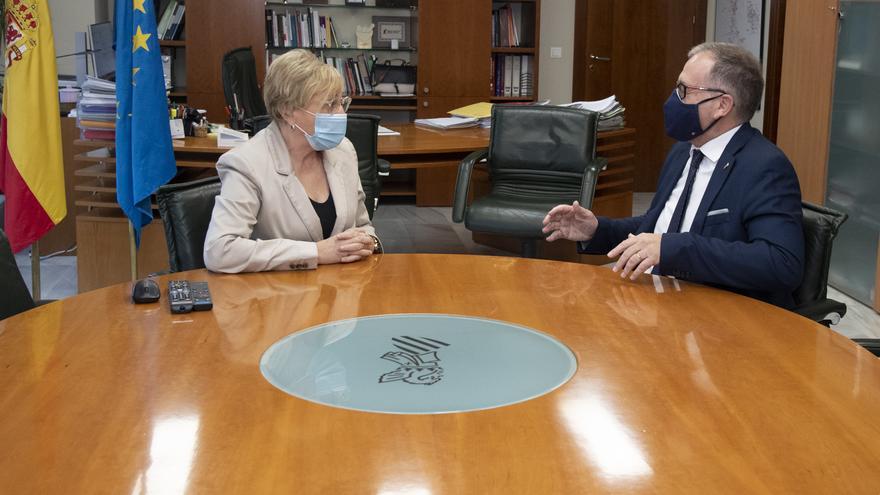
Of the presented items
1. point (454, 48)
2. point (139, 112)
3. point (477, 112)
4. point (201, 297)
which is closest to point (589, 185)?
point (477, 112)

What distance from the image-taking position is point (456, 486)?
137 centimetres

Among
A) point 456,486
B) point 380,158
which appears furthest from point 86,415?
point 380,158

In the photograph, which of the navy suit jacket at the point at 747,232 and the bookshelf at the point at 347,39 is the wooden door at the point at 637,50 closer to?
the bookshelf at the point at 347,39

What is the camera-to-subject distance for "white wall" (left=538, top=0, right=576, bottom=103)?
862 centimetres

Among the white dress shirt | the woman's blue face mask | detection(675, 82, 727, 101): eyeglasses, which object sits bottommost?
the white dress shirt

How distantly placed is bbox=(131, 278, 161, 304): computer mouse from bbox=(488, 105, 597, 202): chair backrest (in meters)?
3.20

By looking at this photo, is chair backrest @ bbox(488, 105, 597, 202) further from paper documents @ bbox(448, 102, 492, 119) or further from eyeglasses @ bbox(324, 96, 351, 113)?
eyeglasses @ bbox(324, 96, 351, 113)

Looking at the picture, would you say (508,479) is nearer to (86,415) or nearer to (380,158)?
(86,415)

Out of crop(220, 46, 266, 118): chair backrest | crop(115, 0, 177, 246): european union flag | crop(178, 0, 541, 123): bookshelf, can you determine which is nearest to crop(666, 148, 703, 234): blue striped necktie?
crop(115, 0, 177, 246): european union flag

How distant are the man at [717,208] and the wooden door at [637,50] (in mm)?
5622

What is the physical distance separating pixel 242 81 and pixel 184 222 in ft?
10.1

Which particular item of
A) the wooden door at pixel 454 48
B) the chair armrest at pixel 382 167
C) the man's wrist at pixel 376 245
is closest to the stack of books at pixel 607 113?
the chair armrest at pixel 382 167

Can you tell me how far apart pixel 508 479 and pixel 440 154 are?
392 cm

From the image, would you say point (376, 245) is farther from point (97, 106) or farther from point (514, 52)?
point (514, 52)
